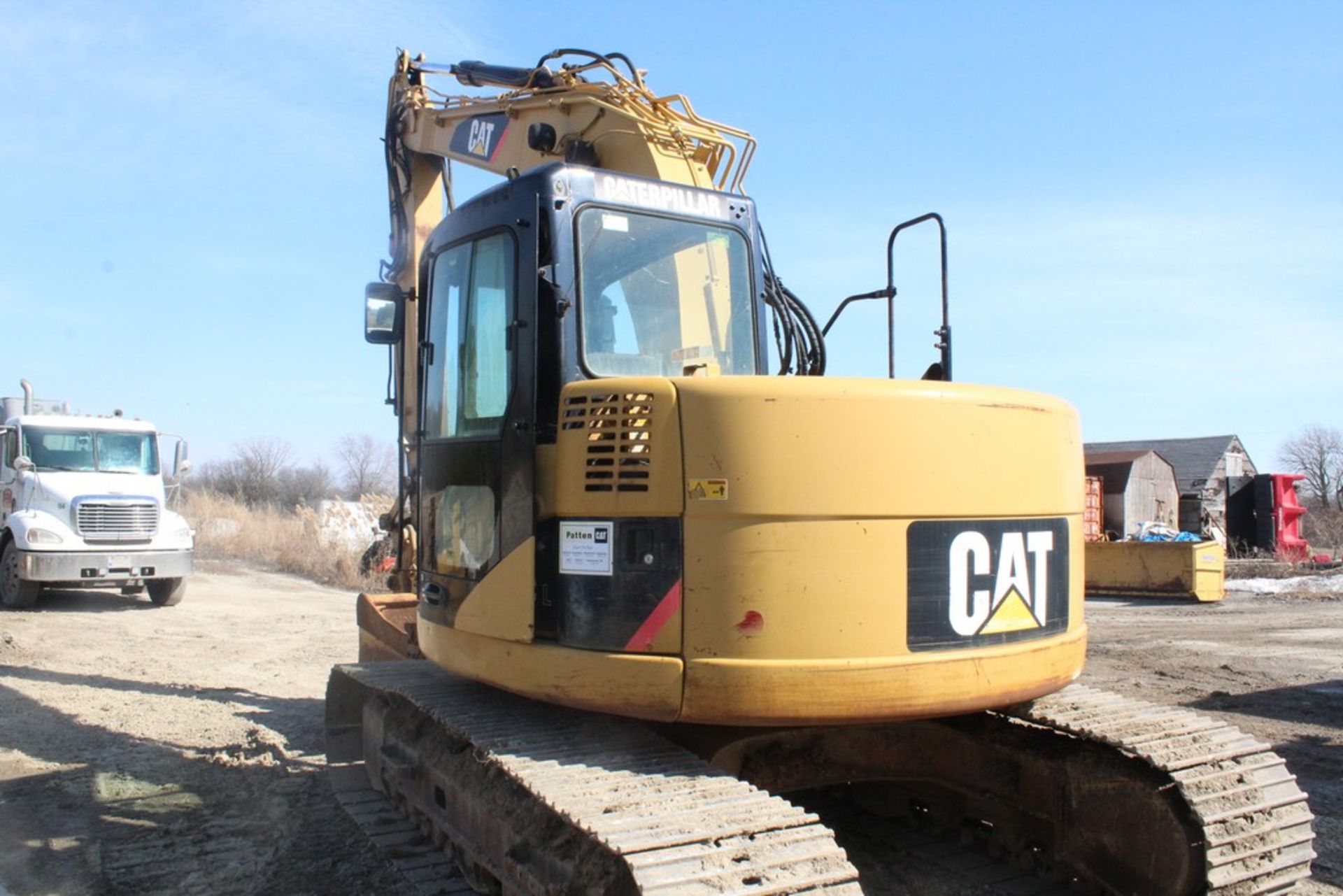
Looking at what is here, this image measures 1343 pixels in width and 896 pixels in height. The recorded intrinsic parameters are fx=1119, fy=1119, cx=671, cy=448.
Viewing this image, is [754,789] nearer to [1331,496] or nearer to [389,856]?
[389,856]

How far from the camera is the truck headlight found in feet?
47.0

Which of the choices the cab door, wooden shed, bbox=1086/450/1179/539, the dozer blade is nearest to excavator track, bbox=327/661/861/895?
the cab door

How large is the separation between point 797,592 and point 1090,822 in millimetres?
1784

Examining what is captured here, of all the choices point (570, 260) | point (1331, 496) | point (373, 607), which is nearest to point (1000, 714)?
point (570, 260)

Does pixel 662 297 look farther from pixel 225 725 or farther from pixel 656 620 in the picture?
pixel 225 725

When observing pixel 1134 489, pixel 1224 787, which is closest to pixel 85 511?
pixel 1224 787

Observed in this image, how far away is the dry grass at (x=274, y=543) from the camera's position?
2062 cm

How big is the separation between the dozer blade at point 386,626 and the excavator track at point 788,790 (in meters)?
1.31

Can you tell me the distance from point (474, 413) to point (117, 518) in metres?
12.4

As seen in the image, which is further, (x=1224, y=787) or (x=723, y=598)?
(x=1224, y=787)

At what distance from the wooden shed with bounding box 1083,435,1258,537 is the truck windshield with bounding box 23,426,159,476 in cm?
Answer: 2555

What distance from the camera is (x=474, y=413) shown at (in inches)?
174

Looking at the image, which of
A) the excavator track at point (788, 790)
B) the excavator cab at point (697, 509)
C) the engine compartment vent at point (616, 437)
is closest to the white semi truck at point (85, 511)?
the excavator track at point (788, 790)

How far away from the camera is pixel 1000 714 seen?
4574mm
